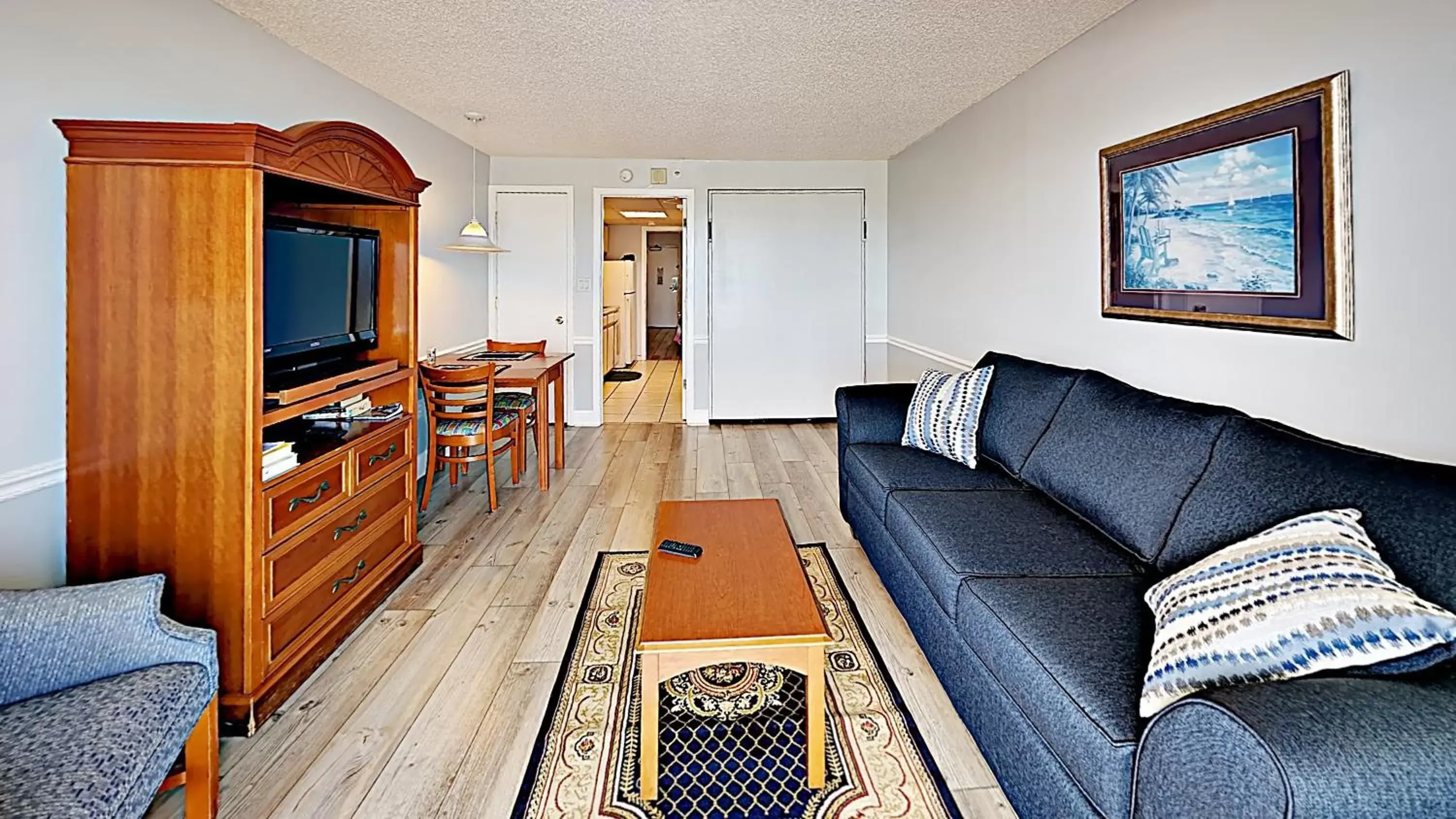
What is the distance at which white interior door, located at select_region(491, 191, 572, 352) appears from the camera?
6.53 m

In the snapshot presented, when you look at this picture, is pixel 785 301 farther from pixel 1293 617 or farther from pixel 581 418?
pixel 1293 617

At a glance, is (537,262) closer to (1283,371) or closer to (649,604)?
(649,604)

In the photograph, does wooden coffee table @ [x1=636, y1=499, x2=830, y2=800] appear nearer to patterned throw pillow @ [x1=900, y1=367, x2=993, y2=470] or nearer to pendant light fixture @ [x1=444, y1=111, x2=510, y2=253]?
patterned throw pillow @ [x1=900, y1=367, x2=993, y2=470]

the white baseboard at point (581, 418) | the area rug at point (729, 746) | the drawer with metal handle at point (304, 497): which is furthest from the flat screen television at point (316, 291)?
the white baseboard at point (581, 418)

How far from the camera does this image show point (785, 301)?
6863mm

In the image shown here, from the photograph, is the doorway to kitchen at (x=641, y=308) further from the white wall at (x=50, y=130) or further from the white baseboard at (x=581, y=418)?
the white wall at (x=50, y=130)

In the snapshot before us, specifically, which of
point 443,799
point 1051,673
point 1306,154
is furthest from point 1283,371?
point 443,799

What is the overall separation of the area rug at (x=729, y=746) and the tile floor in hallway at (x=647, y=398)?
474 cm

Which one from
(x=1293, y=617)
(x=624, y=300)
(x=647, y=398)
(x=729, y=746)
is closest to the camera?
Result: (x=1293, y=617)

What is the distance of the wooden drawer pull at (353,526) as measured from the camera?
2602 millimetres

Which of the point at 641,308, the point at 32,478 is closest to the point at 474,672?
the point at 32,478

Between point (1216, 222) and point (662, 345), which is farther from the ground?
point (662, 345)

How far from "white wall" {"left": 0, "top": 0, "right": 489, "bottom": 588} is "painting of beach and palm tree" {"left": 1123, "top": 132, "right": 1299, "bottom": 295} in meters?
3.50

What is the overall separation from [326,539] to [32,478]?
757 mm
